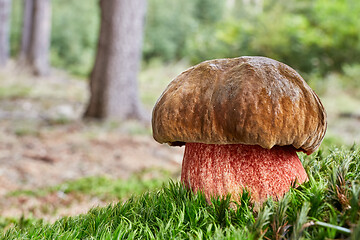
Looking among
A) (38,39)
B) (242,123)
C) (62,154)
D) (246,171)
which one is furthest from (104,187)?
(38,39)

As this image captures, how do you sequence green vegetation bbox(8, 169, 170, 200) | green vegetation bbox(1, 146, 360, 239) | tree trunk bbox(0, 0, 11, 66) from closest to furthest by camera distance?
1. green vegetation bbox(1, 146, 360, 239)
2. green vegetation bbox(8, 169, 170, 200)
3. tree trunk bbox(0, 0, 11, 66)

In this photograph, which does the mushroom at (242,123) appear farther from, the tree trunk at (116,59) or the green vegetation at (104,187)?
the tree trunk at (116,59)

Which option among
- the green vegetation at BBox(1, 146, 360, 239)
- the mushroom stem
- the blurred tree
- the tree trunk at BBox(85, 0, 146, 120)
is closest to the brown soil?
the tree trunk at BBox(85, 0, 146, 120)

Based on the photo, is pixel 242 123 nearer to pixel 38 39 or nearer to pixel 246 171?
pixel 246 171

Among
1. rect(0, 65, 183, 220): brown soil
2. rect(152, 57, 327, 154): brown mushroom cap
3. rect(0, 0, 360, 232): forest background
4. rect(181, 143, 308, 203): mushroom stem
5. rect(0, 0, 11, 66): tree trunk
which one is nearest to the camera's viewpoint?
rect(152, 57, 327, 154): brown mushroom cap

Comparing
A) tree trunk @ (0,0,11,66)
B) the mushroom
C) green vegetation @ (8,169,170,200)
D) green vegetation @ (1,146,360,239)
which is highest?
tree trunk @ (0,0,11,66)

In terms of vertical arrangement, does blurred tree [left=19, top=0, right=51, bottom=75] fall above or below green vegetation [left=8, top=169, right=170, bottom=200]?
above

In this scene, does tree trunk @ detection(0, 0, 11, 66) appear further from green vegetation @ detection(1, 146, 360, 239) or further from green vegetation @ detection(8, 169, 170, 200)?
green vegetation @ detection(1, 146, 360, 239)
